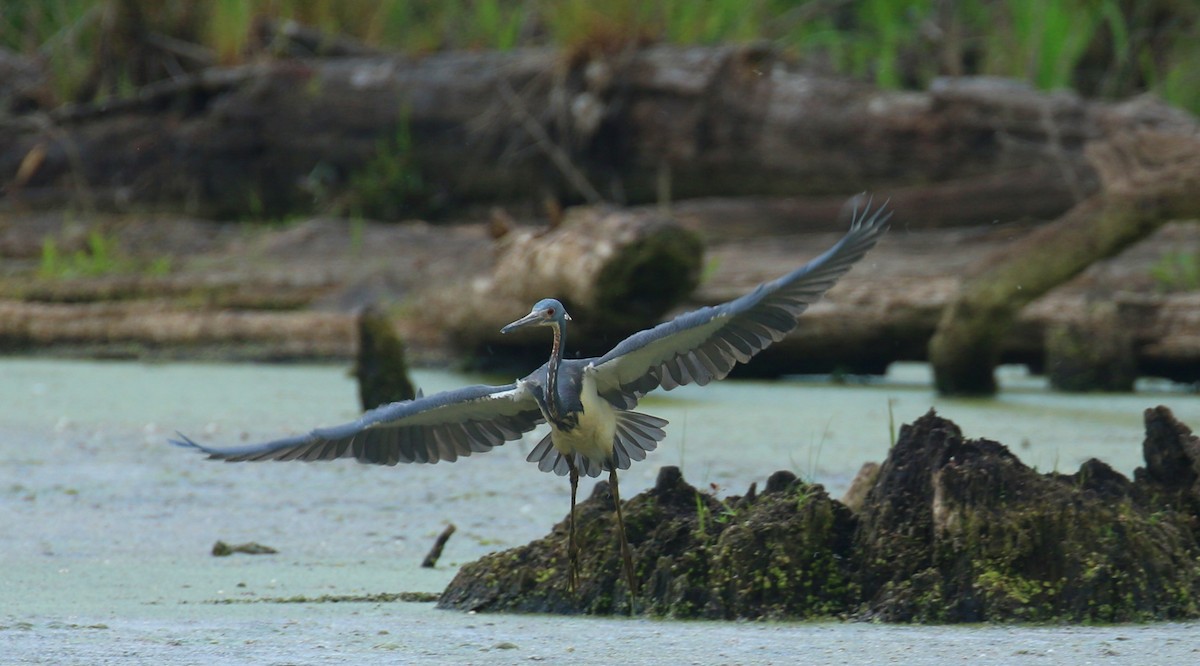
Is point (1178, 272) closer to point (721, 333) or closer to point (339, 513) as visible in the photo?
point (339, 513)

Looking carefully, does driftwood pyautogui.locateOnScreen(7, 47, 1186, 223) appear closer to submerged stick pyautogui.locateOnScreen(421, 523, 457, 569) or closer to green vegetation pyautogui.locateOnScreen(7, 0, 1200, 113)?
green vegetation pyautogui.locateOnScreen(7, 0, 1200, 113)

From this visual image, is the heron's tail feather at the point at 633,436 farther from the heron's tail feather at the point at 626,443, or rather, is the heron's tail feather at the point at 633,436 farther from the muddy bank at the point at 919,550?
the muddy bank at the point at 919,550

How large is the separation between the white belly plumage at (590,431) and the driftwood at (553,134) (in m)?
4.48

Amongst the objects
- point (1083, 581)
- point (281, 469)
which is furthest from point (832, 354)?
point (1083, 581)

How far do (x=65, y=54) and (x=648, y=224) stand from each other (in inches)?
186

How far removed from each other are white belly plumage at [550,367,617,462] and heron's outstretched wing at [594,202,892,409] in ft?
A: 0.12

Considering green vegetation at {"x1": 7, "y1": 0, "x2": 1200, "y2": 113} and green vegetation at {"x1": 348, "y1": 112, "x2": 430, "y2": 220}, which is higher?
green vegetation at {"x1": 7, "y1": 0, "x2": 1200, "y2": 113}

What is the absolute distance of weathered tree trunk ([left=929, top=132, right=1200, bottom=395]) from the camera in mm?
5520

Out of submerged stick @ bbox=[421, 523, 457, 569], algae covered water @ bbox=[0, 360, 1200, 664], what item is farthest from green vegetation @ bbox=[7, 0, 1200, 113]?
submerged stick @ bbox=[421, 523, 457, 569]

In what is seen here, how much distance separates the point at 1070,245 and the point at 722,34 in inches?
143

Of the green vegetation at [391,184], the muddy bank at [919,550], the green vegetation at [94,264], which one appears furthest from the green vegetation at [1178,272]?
the green vegetation at [94,264]

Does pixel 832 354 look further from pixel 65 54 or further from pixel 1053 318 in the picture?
pixel 65 54

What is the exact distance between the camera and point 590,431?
114 inches

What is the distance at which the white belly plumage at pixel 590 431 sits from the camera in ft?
9.45
